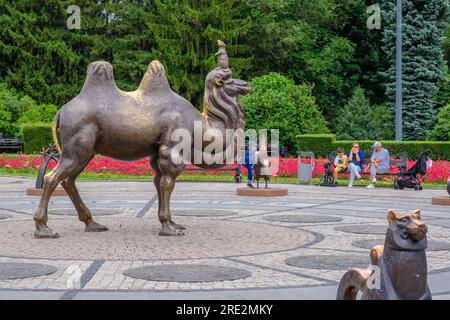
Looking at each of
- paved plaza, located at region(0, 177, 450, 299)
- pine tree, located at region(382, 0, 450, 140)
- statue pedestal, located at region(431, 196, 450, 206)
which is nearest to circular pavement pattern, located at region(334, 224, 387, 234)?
paved plaza, located at region(0, 177, 450, 299)

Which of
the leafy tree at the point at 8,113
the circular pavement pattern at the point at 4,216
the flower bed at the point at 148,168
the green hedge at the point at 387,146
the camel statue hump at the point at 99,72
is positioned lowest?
the circular pavement pattern at the point at 4,216

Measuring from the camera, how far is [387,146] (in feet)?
91.8

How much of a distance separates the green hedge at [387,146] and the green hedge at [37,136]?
1270 cm

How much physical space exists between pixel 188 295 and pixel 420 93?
3652 cm

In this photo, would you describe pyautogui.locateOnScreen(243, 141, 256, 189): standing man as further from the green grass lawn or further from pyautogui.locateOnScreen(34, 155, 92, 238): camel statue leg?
pyautogui.locateOnScreen(34, 155, 92, 238): camel statue leg

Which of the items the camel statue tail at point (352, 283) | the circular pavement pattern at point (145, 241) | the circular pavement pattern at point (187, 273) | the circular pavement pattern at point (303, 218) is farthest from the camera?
the circular pavement pattern at point (303, 218)

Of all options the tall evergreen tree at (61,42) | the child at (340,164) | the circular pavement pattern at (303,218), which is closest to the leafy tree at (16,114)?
the tall evergreen tree at (61,42)

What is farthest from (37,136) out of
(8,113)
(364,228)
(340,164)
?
(364,228)

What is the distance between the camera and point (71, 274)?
7.64 m

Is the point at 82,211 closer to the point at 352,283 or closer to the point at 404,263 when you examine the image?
the point at 352,283

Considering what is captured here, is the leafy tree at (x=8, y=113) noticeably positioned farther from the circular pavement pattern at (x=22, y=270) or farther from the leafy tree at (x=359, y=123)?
the circular pavement pattern at (x=22, y=270)

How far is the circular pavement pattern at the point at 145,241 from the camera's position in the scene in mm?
9133
